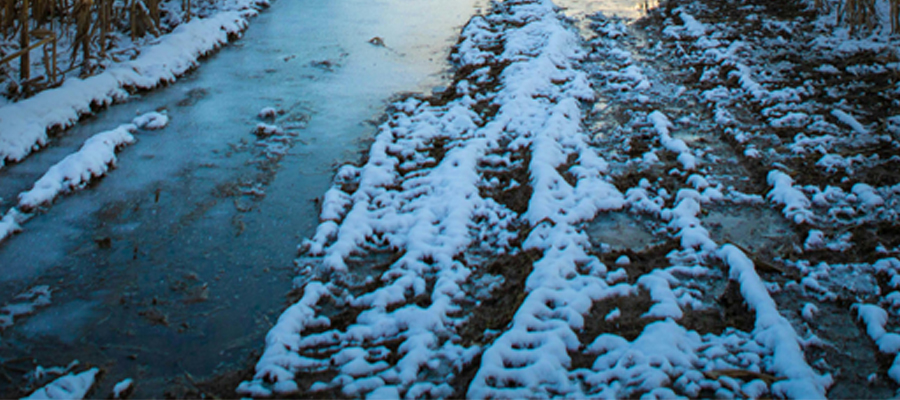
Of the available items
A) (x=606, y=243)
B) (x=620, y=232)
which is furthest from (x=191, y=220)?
(x=620, y=232)

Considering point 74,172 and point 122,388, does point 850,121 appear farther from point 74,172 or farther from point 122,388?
point 74,172

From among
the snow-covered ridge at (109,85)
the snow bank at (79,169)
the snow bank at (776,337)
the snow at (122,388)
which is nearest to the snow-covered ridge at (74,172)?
the snow bank at (79,169)

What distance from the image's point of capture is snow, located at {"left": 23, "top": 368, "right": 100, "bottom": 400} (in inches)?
94.7

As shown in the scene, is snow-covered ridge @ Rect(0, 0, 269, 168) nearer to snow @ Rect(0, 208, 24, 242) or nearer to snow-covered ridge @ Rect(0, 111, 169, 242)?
snow-covered ridge @ Rect(0, 111, 169, 242)

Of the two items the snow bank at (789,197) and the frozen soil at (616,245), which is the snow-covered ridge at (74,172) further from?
the snow bank at (789,197)

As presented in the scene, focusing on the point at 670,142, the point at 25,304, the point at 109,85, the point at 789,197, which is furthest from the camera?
the point at 109,85

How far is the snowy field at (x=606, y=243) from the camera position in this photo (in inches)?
101

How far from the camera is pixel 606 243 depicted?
3.56m

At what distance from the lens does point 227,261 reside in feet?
11.0

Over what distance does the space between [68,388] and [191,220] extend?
55.7 inches

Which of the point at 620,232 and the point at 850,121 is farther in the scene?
the point at 850,121

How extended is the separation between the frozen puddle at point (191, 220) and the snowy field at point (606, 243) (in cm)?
14

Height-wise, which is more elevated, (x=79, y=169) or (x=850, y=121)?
(x=850, y=121)

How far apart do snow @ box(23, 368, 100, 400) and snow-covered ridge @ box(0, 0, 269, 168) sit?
2.42 meters
